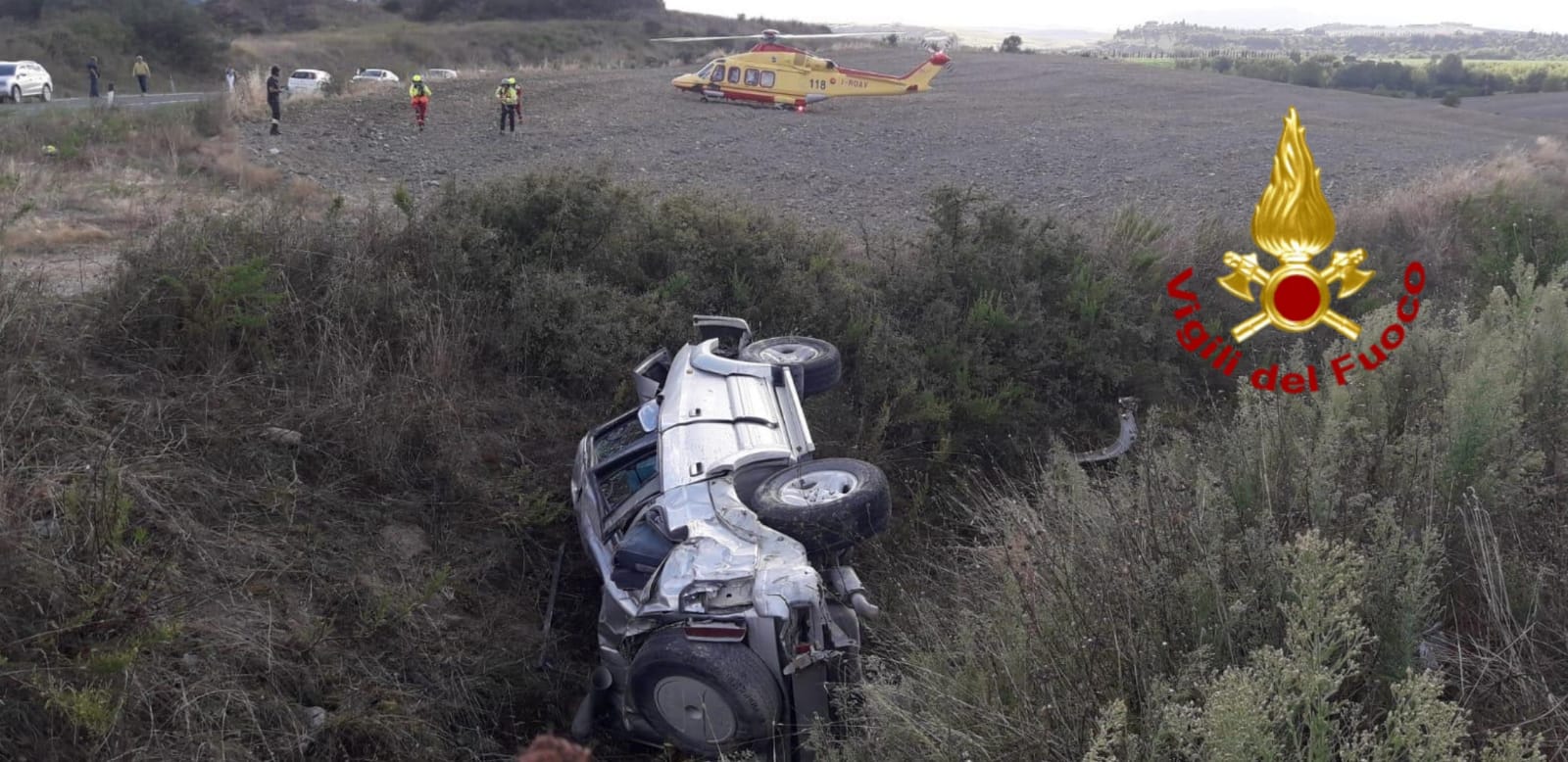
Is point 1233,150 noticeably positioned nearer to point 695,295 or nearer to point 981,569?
point 695,295

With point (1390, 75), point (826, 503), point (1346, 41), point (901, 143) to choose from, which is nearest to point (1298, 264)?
point (826, 503)

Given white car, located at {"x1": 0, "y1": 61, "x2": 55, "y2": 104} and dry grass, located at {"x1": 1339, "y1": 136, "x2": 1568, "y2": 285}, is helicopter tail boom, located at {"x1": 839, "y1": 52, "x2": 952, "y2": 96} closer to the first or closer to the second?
dry grass, located at {"x1": 1339, "y1": 136, "x2": 1568, "y2": 285}

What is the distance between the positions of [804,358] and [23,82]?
28637mm

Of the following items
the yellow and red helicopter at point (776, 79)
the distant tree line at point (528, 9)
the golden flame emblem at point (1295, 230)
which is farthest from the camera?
the distant tree line at point (528, 9)

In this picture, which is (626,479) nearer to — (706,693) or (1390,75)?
(706,693)

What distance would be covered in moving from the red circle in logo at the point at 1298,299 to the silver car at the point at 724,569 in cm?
280

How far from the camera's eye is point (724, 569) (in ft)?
15.6

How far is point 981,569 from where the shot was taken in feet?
18.4

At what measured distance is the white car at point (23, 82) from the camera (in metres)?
25.7

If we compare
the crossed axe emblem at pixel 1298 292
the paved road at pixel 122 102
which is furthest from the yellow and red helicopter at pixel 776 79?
the crossed axe emblem at pixel 1298 292

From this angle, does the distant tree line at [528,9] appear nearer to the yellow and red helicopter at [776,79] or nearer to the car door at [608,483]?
the yellow and red helicopter at [776,79]

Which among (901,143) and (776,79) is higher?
(776,79)

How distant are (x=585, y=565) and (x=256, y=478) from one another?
213cm

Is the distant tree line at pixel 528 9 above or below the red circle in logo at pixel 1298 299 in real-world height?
above
